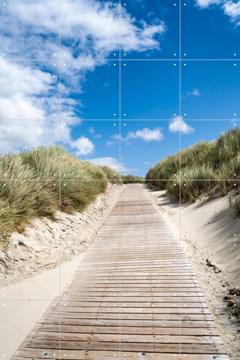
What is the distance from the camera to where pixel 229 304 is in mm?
4379

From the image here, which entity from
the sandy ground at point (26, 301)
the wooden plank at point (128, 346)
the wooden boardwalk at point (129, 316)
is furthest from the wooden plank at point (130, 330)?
the sandy ground at point (26, 301)

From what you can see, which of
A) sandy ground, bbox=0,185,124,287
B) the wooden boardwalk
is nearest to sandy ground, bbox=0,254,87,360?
the wooden boardwalk

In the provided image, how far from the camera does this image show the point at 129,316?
13.3ft

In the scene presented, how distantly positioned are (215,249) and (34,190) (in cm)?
415

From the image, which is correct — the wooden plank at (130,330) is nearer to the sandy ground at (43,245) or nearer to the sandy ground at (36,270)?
the sandy ground at (36,270)

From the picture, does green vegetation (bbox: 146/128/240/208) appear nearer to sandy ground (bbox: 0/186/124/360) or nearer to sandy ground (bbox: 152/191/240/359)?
sandy ground (bbox: 152/191/240/359)

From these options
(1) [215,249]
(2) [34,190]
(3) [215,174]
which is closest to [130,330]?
(1) [215,249]

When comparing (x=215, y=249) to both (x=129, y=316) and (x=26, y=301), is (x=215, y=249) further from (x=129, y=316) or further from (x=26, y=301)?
(x=26, y=301)

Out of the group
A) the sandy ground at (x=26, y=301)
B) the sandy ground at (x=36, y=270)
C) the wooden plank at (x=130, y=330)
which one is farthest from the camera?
the sandy ground at (x=36, y=270)

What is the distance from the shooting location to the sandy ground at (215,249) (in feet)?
13.1

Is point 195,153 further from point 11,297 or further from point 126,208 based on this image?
point 11,297

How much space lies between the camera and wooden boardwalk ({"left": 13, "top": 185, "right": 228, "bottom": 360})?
11.1 ft

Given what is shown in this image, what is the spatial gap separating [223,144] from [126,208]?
5658mm

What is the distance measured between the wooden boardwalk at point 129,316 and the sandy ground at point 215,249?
158 mm
